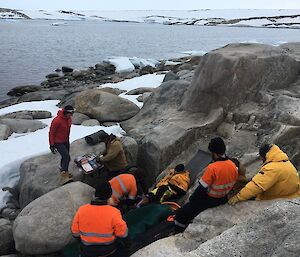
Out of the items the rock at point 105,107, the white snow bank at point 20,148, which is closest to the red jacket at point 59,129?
the white snow bank at point 20,148

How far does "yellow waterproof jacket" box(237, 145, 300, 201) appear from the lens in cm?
633

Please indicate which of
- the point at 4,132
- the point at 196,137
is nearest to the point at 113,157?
the point at 196,137

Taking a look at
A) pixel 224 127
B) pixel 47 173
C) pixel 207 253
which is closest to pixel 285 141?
pixel 224 127

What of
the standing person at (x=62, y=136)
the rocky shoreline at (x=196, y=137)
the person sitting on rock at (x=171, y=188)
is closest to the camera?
the rocky shoreline at (x=196, y=137)

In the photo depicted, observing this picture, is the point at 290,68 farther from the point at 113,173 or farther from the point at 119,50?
the point at 119,50

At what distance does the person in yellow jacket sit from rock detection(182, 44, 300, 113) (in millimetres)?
3653

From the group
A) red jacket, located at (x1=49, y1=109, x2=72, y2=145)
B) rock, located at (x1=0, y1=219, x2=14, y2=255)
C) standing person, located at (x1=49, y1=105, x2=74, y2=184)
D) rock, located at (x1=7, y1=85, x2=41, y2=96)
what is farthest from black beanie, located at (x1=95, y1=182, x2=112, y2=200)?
rock, located at (x1=7, y1=85, x2=41, y2=96)

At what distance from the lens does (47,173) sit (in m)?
9.48

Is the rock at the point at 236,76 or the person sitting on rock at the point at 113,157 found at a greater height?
the rock at the point at 236,76

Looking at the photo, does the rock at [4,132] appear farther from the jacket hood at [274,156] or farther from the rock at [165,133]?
the jacket hood at [274,156]

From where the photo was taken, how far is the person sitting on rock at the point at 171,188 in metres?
8.02

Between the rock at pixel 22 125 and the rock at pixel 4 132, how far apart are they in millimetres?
274

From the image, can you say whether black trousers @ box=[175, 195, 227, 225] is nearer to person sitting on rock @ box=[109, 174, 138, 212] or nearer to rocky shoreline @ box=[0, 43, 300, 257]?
rocky shoreline @ box=[0, 43, 300, 257]

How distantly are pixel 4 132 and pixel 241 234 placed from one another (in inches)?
346
